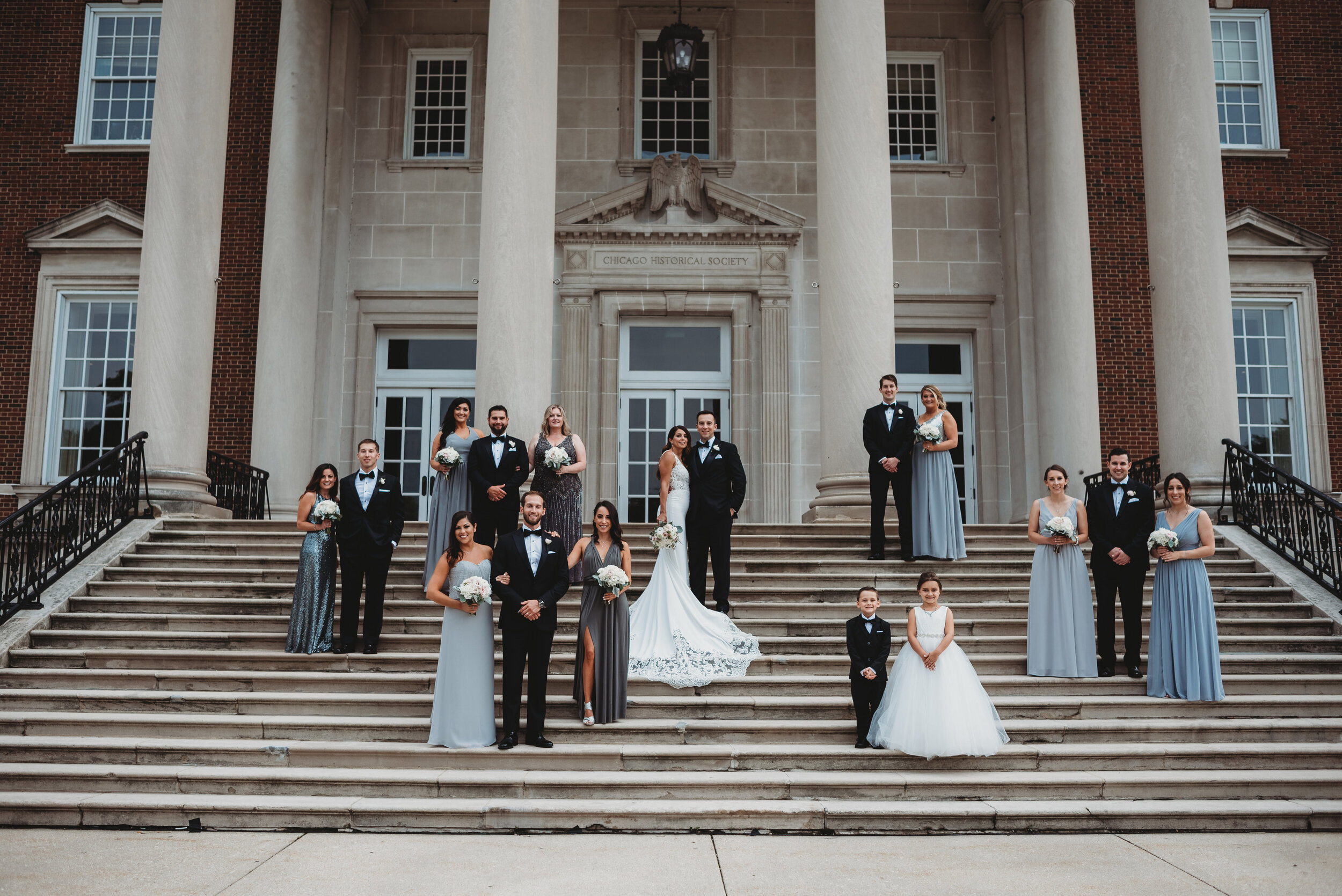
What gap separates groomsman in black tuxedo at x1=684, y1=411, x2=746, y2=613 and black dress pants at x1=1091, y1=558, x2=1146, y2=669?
326 centimetres

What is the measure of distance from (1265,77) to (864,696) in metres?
16.8

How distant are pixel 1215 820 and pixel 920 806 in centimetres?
191

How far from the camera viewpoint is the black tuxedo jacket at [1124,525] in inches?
392

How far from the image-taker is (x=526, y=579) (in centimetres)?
860

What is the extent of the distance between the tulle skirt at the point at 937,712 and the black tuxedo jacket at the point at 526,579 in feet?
8.33

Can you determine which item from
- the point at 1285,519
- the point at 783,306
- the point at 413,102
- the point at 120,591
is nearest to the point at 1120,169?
the point at 783,306

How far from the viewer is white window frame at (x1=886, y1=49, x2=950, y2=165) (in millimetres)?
20062

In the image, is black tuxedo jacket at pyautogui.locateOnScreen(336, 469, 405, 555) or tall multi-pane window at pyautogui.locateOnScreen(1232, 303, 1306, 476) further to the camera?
tall multi-pane window at pyautogui.locateOnScreen(1232, 303, 1306, 476)

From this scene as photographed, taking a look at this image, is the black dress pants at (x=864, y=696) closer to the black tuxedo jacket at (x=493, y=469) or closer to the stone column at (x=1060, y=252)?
the black tuxedo jacket at (x=493, y=469)

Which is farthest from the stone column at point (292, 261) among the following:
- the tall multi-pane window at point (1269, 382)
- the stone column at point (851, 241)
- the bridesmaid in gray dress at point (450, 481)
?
the tall multi-pane window at point (1269, 382)

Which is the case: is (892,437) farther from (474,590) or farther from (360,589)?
(360,589)

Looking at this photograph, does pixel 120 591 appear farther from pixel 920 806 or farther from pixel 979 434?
pixel 979 434

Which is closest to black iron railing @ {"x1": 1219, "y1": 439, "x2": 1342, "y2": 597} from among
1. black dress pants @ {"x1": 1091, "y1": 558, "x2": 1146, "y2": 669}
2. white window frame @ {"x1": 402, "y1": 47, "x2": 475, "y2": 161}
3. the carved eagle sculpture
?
black dress pants @ {"x1": 1091, "y1": 558, "x2": 1146, "y2": 669}

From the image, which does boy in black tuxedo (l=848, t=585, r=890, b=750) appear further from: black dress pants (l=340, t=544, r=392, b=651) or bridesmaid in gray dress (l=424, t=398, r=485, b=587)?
bridesmaid in gray dress (l=424, t=398, r=485, b=587)
